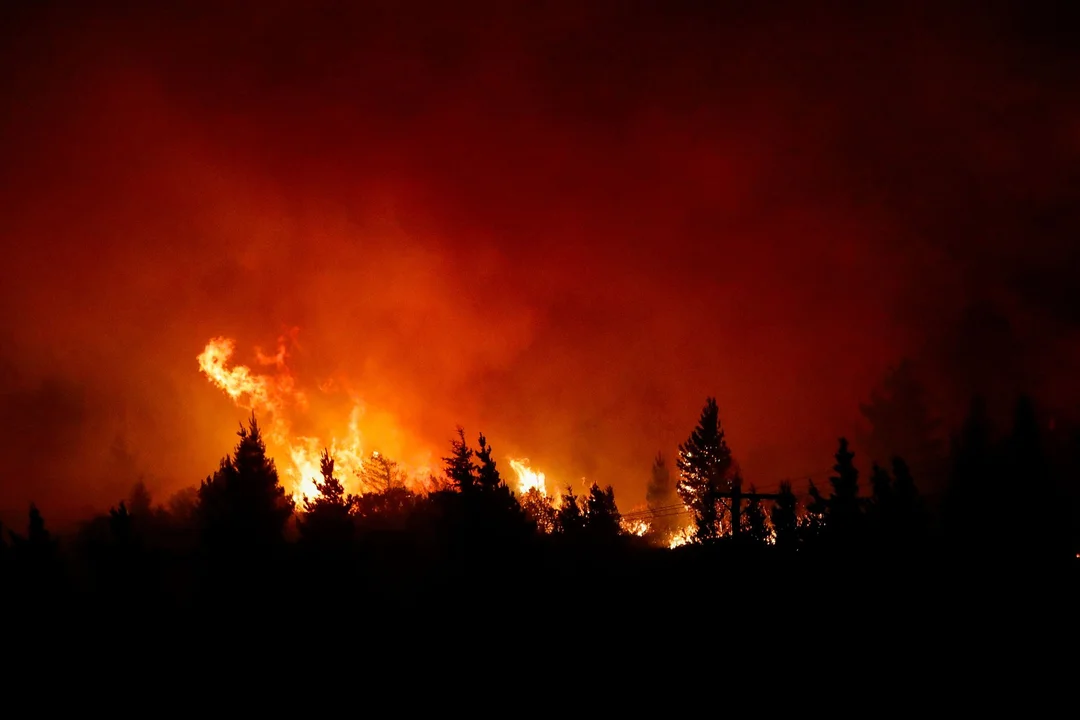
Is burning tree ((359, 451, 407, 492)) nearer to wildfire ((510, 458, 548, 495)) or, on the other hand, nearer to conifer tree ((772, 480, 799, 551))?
wildfire ((510, 458, 548, 495))

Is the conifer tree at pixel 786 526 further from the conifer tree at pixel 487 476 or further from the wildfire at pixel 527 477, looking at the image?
the wildfire at pixel 527 477

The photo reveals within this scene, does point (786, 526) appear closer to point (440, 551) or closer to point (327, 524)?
point (440, 551)

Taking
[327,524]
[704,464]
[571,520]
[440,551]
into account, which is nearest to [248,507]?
[327,524]

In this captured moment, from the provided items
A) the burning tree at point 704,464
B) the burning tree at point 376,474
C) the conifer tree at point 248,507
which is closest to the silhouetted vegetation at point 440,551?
the conifer tree at point 248,507

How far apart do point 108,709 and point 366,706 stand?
830 cm

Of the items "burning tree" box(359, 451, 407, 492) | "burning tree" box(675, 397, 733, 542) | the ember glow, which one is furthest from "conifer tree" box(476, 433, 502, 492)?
"burning tree" box(359, 451, 407, 492)

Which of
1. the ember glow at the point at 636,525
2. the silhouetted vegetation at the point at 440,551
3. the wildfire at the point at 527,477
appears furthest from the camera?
the wildfire at the point at 527,477

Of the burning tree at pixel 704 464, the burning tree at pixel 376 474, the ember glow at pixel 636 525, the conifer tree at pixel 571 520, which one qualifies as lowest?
the conifer tree at pixel 571 520

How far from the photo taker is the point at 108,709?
1978 centimetres

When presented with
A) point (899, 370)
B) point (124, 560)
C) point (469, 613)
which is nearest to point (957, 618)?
point (469, 613)

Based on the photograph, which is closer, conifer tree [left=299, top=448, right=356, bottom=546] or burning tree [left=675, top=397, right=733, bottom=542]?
conifer tree [left=299, top=448, right=356, bottom=546]

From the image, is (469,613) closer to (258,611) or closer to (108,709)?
(258,611)

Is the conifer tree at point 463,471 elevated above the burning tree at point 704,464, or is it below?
below

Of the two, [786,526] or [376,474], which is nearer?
[786,526]
